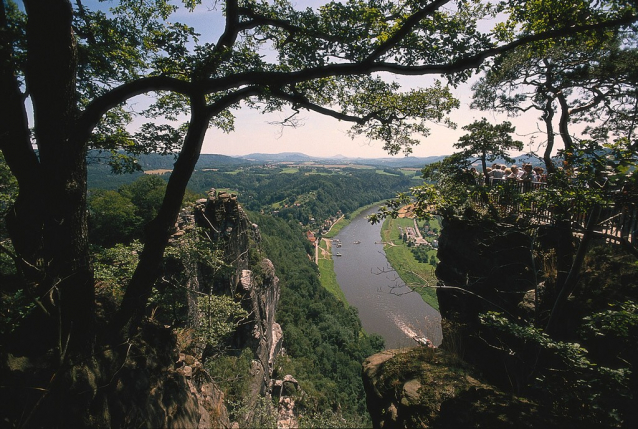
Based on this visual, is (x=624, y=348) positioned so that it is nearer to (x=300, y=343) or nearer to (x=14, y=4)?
(x=14, y=4)

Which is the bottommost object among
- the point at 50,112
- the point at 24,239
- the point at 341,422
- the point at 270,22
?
the point at 341,422

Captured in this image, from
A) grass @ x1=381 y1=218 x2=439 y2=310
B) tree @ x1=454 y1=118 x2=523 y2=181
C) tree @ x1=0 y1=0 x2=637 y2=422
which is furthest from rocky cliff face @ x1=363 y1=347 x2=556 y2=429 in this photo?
grass @ x1=381 y1=218 x2=439 y2=310

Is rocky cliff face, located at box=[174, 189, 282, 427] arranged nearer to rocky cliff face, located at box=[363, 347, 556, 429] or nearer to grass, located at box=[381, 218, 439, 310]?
rocky cliff face, located at box=[363, 347, 556, 429]

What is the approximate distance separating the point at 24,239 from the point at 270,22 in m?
3.81

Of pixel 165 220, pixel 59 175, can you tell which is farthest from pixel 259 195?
pixel 59 175

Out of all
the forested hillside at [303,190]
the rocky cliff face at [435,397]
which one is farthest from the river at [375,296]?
the forested hillside at [303,190]

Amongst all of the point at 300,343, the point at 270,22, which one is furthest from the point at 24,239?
the point at 300,343

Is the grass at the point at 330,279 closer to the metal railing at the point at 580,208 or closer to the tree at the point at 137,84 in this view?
the metal railing at the point at 580,208

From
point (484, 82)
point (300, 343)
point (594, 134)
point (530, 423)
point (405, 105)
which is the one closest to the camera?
point (530, 423)

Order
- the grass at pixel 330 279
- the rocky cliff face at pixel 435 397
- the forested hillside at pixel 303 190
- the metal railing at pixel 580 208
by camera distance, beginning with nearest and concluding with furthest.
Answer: the rocky cliff face at pixel 435 397
the metal railing at pixel 580 208
the grass at pixel 330 279
the forested hillside at pixel 303 190

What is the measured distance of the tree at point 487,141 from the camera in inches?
334

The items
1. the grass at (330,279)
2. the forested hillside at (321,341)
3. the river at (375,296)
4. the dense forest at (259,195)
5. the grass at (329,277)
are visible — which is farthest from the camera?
the grass at (329,277)

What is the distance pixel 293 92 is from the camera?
11.9ft

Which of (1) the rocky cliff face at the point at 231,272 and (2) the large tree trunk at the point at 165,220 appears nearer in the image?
(2) the large tree trunk at the point at 165,220
